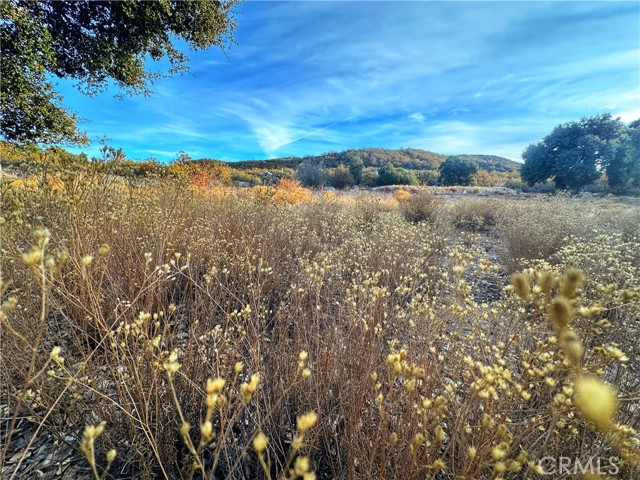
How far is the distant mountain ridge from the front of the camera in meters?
39.1

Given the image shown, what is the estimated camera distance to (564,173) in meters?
21.1

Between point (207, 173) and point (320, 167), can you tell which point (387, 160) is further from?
point (207, 173)

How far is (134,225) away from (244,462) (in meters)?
2.09

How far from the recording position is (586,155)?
67.5 ft

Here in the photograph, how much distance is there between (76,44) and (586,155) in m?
29.9

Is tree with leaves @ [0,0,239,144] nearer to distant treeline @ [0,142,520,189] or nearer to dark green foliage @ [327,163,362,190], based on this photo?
distant treeline @ [0,142,520,189]

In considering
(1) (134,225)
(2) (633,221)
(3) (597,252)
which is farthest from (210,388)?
(2) (633,221)

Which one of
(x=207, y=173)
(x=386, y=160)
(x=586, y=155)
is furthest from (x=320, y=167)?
(x=386, y=160)

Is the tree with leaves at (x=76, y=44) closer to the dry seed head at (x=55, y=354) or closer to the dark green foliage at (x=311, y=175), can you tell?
the dry seed head at (x=55, y=354)

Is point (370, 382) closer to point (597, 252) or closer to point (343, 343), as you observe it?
point (343, 343)

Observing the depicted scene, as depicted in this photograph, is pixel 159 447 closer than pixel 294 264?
Yes

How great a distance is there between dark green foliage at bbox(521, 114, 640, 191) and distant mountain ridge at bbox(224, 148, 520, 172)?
19.3 metres

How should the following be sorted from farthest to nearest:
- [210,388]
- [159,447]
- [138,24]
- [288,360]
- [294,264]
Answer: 1. [138,24]
2. [294,264]
3. [288,360]
4. [159,447]
5. [210,388]

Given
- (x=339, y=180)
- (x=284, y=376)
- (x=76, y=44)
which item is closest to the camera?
(x=284, y=376)
